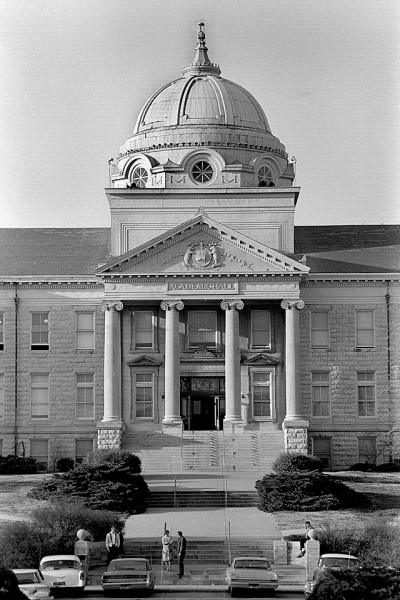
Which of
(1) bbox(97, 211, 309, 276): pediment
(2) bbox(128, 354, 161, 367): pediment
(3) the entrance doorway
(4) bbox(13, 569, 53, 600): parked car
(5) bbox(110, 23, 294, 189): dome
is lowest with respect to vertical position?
(4) bbox(13, 569, 53, 600): parked car

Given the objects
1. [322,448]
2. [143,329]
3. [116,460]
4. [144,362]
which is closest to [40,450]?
[144,362]

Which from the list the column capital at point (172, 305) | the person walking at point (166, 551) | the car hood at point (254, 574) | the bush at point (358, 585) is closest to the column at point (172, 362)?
the column capital at point (172, 305)

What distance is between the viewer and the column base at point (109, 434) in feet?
213

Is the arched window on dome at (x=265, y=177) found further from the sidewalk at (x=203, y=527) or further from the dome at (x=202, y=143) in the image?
the sidewalk at (x=203, y=527)

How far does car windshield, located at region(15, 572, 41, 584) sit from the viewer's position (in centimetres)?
3466

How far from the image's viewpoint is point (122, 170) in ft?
253

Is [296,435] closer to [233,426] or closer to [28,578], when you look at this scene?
[233,426]

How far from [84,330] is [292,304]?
11283 millimetres

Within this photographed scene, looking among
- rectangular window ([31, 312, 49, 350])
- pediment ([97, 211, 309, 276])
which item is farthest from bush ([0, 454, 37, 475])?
pediment ([97, 211, 309, 276])

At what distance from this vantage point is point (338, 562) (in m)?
37.7

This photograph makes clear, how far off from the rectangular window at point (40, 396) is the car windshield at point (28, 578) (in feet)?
111

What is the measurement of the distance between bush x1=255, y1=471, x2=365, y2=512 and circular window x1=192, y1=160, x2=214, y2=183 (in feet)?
89.3

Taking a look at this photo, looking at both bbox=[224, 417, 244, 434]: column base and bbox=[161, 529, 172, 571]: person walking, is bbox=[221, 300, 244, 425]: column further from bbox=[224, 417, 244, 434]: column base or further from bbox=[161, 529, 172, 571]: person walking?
bbox=[161, 529, 172, 571]: person walking

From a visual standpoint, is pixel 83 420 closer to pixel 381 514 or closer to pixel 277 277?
pixel 277 277
